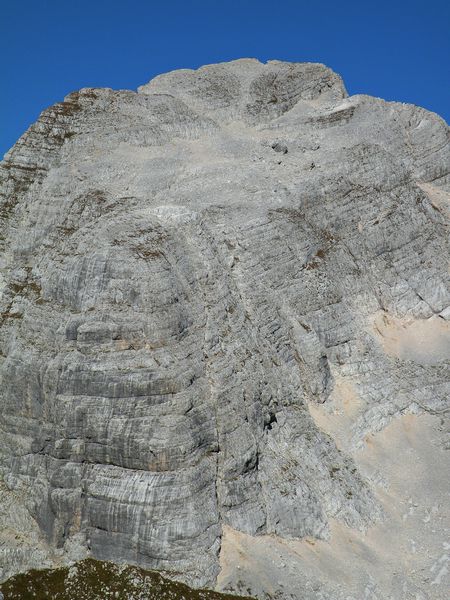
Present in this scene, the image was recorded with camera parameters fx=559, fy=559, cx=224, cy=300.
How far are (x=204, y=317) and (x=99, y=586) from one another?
1705cm

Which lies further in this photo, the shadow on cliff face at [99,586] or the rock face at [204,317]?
the rock face at [204,317]

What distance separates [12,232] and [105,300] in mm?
18612

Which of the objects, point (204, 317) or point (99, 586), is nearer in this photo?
point (99, 586)

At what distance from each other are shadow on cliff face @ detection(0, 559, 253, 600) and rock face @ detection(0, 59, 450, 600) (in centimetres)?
86

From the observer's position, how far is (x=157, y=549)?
30531 millimetres

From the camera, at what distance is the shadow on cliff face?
1160 inches

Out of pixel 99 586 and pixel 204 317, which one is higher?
pixel 204 317

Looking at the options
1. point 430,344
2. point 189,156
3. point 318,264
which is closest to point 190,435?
point 318,264

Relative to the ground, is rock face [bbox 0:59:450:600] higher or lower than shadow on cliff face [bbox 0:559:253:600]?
higher

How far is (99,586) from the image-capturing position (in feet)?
98.1

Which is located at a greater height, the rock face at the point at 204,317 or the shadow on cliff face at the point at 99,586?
the rock face at the point at 204,317

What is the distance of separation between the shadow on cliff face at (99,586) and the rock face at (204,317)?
34.0 inches

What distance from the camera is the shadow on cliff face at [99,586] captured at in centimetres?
2947

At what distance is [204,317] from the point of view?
3781 cm
